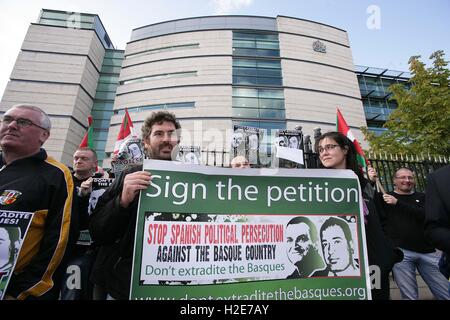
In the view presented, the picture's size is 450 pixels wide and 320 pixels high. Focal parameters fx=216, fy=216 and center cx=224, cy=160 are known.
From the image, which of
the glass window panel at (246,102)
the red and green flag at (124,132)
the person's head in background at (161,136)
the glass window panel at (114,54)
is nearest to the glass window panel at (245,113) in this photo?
the glass window panel at (246,102)

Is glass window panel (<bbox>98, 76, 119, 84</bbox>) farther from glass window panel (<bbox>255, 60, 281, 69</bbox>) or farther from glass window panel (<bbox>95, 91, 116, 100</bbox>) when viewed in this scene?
glass window panel (<bbox>255, 60, 281, 69</bbox>)

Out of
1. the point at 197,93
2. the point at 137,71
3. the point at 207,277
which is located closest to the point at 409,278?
the point at 207,277

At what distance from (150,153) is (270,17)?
92.2 ft

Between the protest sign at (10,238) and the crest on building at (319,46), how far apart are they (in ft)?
91.0

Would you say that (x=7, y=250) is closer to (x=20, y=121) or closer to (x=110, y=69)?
(x=20, y=121)

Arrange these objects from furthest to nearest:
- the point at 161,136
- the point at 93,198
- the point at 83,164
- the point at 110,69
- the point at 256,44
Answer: the point at 110,69 < the point at 256,44 < the point at 83,164 < the point at 93,198 < the point at 161,136

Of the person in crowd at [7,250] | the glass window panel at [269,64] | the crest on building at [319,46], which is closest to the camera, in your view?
the person in crowd at [7,250]

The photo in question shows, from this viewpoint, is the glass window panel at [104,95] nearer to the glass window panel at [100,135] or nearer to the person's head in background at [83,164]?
the glass window panel at [100,135]

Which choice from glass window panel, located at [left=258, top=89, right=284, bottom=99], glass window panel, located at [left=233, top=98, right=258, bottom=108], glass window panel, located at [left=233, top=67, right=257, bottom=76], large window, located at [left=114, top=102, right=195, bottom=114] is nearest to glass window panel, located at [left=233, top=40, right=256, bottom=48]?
glass window panel, located at [left=233, top=67, right=257, bottom=76]

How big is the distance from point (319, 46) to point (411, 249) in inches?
1032

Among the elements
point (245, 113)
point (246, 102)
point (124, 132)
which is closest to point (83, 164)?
point (124, 132)

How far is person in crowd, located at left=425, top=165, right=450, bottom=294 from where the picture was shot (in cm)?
141

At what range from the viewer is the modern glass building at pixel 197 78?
20.6 metres

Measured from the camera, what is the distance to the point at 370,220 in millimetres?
1825
